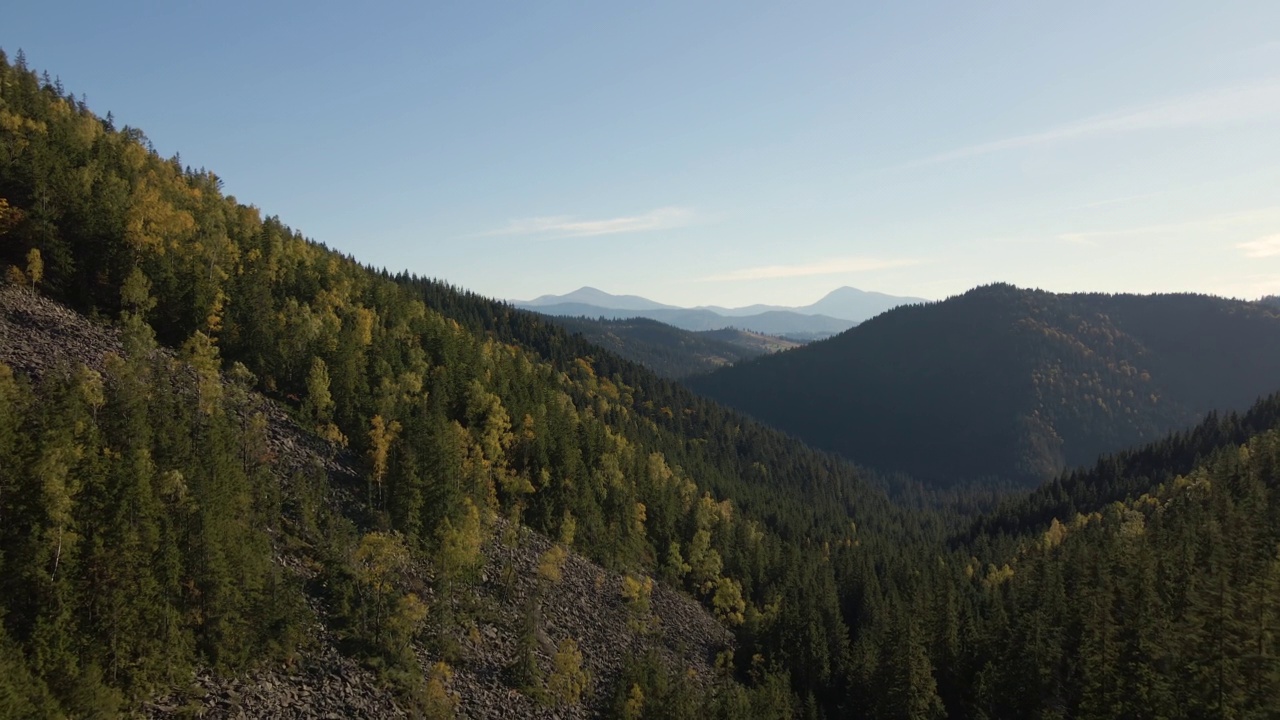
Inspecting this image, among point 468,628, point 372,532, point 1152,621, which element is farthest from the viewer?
point 1152,621

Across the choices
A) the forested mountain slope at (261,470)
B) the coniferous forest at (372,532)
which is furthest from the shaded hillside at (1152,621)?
the forested mountain slope at (261,470)

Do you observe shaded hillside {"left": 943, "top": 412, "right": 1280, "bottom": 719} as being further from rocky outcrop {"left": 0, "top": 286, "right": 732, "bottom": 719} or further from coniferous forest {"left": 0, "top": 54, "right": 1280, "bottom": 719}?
rocky outcrop {"left": 0, "top": 286, "right": 732, "bottom": 719}

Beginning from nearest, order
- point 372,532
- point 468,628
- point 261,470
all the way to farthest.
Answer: point 261,470
point 372,532
point 468,628

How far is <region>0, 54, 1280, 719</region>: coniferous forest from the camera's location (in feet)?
174

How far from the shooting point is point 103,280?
9406cm

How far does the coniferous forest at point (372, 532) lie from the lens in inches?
2084

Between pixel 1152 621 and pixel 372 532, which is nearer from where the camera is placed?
pixel 372 532

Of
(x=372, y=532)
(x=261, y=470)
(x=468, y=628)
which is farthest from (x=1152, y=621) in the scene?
(x=261, y=470)

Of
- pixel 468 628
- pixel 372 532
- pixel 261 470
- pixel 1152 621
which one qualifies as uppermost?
pixel 261 470

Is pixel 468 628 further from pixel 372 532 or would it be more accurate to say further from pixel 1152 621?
pixel 1152 621

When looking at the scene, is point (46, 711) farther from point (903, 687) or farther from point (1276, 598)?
point (1276, 598)

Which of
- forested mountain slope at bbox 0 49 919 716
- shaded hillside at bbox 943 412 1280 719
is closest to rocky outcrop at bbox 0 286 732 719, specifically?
forested mountain slope at bbox 0 49 919 716

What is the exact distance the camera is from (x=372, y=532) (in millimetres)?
84562

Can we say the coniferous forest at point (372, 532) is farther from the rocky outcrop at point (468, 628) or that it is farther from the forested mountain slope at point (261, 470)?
the rocky outcrop at point (468, 628)
